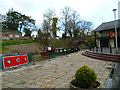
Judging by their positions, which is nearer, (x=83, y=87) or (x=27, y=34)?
(x=83, y=87)

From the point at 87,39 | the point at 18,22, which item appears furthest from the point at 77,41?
the point at 18,22

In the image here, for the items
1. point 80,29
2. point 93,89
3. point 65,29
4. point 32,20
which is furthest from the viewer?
point 32,20

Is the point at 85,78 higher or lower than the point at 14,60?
higher

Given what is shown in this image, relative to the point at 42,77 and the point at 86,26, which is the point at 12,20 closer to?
the point at 86,26

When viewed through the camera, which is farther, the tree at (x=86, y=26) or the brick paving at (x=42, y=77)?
the tree at (x=86, y=26)

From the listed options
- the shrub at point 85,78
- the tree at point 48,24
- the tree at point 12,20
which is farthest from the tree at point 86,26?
the shrub at point 85,78

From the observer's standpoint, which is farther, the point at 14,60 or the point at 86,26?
the point at 86,26

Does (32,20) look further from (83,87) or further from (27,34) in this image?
(83,87)

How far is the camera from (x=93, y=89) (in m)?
3.07

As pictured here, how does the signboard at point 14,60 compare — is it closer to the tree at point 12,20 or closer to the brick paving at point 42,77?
the brick paving at point 42,77

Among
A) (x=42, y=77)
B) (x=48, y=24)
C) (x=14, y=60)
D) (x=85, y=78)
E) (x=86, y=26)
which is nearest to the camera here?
(x=85, y=78)

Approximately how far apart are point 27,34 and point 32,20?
7173 mm

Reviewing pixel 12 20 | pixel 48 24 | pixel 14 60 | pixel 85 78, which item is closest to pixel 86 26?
pixel 48 24

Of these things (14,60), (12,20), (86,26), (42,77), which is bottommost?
(42,77)
